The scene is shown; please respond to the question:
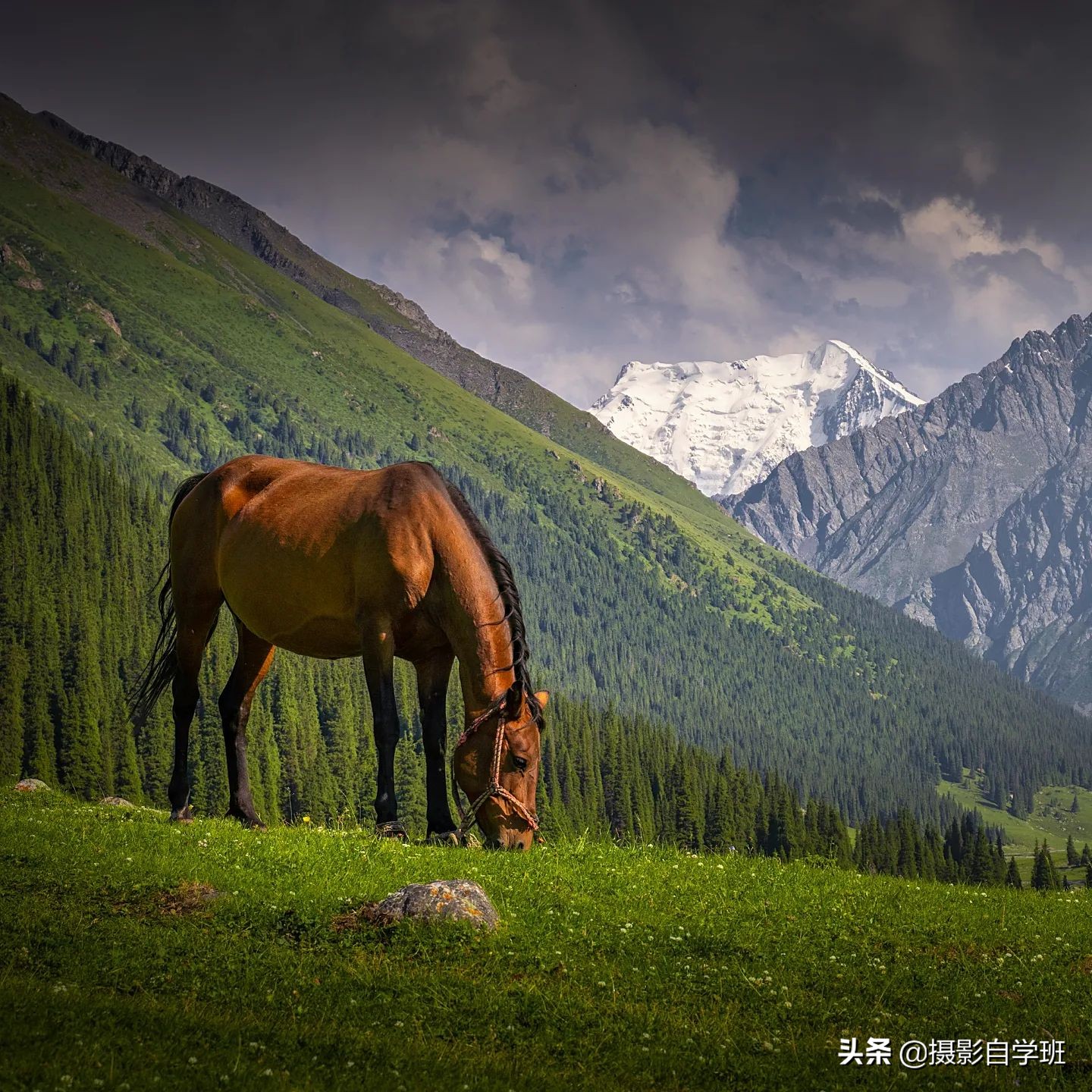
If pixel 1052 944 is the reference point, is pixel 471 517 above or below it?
above

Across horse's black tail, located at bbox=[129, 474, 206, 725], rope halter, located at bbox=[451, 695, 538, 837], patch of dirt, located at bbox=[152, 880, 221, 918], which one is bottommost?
patch of dirt, located at bbox=[152, 880, 221, 918]

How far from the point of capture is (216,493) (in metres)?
20.9

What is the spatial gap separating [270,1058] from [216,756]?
11607cm

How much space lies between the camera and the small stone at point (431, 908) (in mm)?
12836

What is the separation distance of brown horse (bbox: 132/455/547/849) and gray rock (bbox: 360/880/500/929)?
10.8ft

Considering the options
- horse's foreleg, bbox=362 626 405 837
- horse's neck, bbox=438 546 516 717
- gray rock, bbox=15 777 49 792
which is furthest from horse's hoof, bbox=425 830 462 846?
gray rock, bbox=15 777 49 792

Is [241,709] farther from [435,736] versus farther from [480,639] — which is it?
[480,639]

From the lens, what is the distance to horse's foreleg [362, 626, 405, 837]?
56.4ft

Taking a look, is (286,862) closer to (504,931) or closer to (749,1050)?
(504,931)

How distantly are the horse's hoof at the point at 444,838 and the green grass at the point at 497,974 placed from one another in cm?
72

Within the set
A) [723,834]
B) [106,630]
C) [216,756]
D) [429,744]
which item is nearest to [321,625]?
[429,744]

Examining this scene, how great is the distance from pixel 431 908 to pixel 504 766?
12.9ft

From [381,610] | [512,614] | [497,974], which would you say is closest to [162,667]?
[381,610]

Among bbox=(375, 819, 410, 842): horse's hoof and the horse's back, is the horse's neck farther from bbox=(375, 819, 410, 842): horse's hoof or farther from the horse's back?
bbox=(375, 819, 410, 842): horse's hoof
